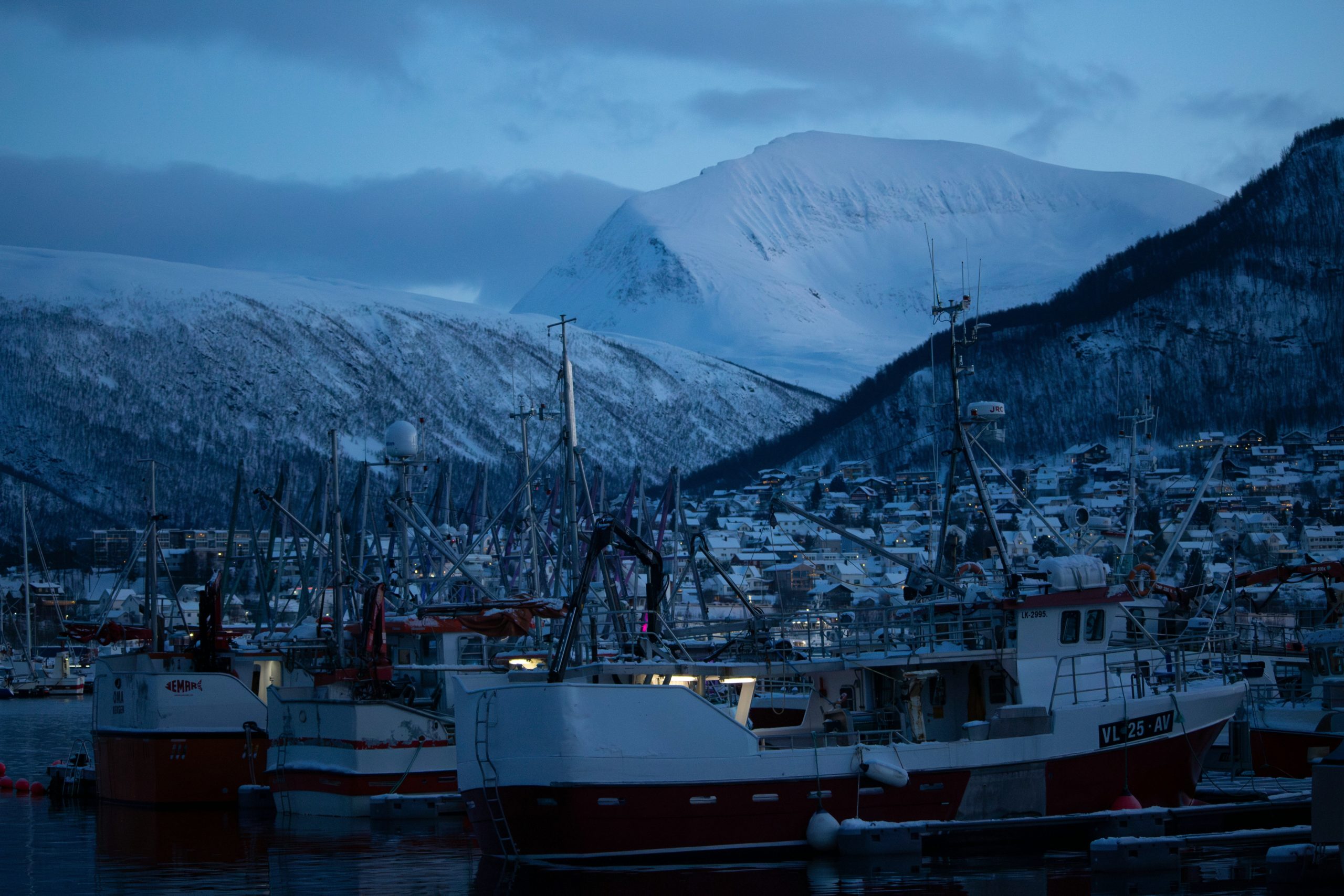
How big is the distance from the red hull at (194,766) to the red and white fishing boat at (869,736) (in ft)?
45.7

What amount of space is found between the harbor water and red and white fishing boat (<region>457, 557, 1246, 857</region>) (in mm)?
808

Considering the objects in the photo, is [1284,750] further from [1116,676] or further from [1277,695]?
[1116,676]

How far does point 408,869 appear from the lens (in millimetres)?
26734

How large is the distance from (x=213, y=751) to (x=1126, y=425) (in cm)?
16753

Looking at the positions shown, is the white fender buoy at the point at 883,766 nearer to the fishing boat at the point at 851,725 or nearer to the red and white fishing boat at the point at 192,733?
the fishing boat at the point at 851,725

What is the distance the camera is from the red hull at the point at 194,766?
3778 cm

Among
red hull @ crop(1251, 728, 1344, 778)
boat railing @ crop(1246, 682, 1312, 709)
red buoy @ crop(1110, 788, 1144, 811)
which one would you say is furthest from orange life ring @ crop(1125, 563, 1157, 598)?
red buoy @ crop(1110, 788, 1144, 811)

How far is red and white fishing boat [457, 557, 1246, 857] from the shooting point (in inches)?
961

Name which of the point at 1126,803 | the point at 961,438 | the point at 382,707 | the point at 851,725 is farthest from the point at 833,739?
the point at 382,707

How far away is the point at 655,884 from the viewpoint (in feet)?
76.9

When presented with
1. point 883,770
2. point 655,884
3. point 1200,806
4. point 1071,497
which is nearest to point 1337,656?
point 1200,806

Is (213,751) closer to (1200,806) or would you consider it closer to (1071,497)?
(1200,806)

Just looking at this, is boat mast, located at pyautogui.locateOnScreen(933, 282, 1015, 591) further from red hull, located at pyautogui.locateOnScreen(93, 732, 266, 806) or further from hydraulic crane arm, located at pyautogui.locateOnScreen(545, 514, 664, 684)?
red hull, located at pyautogui.locateOnScreen(93, 732, 266, 806)

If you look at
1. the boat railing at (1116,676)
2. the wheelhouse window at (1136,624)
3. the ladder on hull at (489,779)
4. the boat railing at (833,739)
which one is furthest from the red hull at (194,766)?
the wheelhouse window at (1136,624)
